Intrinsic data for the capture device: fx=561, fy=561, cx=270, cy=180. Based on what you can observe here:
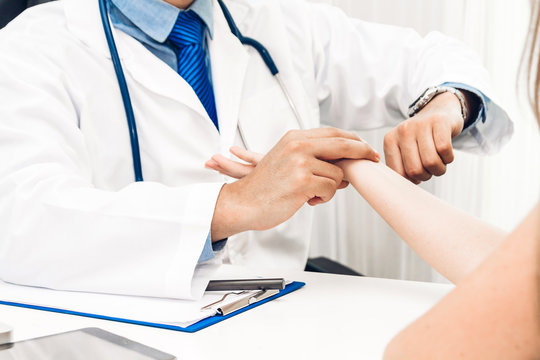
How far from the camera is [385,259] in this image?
5.45 ft

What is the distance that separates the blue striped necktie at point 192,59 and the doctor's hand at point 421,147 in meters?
0.38

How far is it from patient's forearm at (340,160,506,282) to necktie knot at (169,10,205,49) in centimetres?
47

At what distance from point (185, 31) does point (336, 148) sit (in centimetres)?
48

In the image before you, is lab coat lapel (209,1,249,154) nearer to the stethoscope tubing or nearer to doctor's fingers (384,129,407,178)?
the stethoscope tubing

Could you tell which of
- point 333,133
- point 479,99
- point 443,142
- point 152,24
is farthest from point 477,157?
point 152,24

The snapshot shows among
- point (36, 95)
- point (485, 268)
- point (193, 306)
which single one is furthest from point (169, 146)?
point (485, 268)

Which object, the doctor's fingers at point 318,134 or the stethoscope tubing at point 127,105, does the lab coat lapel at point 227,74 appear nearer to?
the stethoscope tubing at point 127,105

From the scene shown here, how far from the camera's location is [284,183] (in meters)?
0.79

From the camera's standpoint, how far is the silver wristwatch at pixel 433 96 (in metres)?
1.09

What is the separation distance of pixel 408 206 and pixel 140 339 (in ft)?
1.23

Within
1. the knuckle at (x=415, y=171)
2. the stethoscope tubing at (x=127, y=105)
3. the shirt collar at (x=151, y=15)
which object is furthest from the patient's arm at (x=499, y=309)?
the shirt collar at (x=151, y=15)

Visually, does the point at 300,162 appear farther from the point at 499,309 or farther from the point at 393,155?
the point at 499,309

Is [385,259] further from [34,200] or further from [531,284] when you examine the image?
[531,284]

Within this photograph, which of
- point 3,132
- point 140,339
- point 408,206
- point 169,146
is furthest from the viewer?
point 169,146
